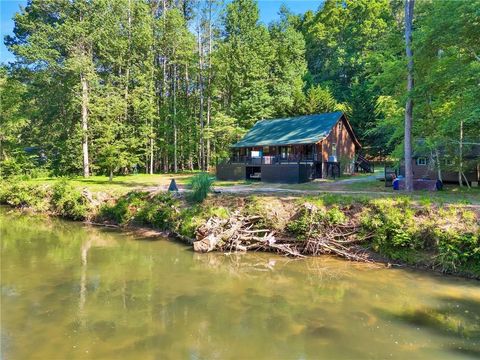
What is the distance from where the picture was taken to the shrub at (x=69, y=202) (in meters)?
20.7

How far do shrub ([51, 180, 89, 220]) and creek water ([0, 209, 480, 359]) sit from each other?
674cm

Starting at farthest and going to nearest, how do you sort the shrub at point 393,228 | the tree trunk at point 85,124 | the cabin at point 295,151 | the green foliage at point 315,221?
the tree trunk at point 85,124 → the cabin at point 295,151 → the green foliage at point 315,221 → the shrub at point 393,228

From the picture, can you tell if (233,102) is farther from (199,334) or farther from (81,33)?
(199,334)

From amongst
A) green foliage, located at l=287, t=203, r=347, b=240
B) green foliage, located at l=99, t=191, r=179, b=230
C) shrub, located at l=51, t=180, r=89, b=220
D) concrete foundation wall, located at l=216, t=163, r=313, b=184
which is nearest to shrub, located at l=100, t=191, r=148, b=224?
green foliage, located at l=99, t=191, r=179, b=230

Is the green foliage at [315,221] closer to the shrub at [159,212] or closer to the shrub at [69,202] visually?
the shrub at [159,212]

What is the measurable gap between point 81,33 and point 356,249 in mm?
29580

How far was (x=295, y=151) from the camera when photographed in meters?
30.4

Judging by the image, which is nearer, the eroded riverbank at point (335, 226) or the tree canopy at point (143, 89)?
the eroded riverbank at point (335, 226)

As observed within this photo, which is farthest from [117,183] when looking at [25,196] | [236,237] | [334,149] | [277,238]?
[334,149]

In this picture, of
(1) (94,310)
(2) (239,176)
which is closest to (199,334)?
(1) (94,310)

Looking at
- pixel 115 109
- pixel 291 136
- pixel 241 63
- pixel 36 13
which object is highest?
pixel 36 13

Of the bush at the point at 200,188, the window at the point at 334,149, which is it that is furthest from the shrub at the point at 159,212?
the window at the point at 334,149

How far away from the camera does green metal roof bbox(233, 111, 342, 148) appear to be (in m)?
29.5

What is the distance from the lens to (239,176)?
28219mm
